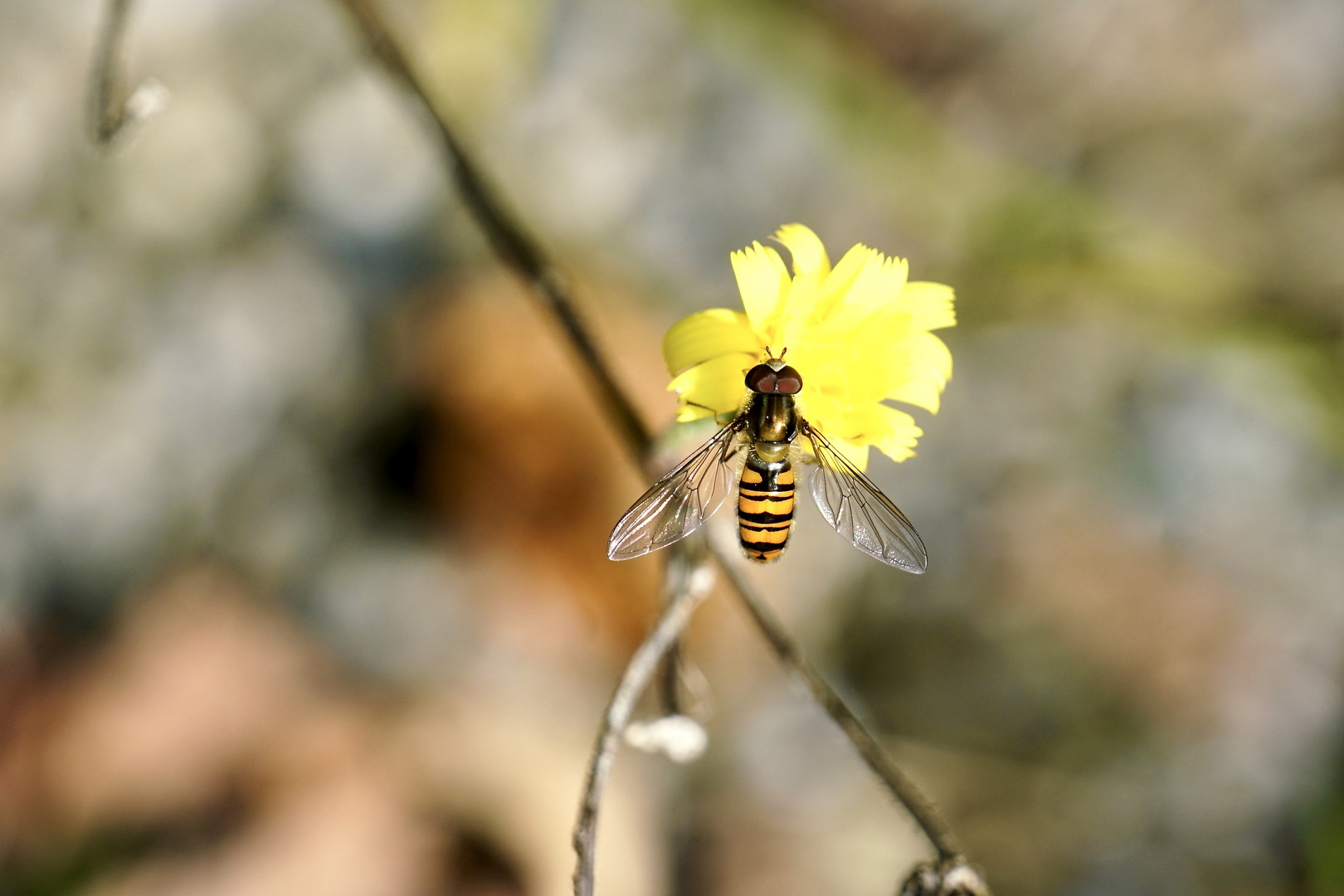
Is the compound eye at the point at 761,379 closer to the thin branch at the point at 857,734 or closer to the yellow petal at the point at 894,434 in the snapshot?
the yellow petal at the point at 894,434

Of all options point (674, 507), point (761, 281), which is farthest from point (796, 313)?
point (674, 507)

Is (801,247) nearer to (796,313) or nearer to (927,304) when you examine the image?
(796,313)

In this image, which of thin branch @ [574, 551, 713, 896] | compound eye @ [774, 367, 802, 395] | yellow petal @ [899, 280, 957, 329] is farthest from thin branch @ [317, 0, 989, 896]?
yellow petal @ [899, 280, 957, 329]

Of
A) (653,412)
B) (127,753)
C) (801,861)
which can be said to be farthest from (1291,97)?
(127,753)

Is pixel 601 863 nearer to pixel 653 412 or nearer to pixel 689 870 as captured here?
pixel 689 870

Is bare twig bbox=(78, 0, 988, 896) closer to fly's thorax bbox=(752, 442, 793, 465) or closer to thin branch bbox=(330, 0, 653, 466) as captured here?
thin branch bbox=(330, 0, 653, 466)

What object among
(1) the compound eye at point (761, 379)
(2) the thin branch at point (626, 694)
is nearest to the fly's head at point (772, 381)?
(1) the compound eye at point (761, 379)

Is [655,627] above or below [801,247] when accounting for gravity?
below
